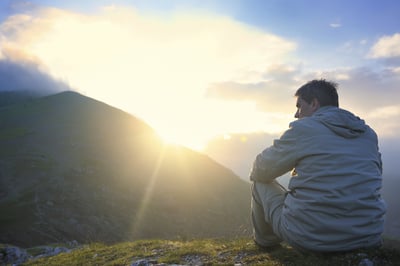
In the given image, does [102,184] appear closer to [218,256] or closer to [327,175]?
[218,256]

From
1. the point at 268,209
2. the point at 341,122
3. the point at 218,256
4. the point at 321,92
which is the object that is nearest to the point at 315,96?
the point at 321,92

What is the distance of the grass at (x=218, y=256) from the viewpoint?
6672mm

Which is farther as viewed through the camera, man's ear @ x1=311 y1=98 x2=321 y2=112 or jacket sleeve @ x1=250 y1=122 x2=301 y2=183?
man's ear @ x1=311 y1=98 x2=321 y2=112

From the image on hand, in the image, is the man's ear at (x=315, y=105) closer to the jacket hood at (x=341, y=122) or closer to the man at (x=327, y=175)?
the man at (x=327, y=175)

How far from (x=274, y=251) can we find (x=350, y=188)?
312cm

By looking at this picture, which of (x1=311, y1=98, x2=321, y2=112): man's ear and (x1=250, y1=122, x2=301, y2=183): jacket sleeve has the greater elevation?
(x1=311, y1=98, x2=321, y2=112): man's ear

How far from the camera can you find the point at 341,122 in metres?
6.09

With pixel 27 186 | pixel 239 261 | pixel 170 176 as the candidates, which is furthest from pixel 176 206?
pixel 239 261

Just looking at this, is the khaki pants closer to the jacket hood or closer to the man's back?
the man's back

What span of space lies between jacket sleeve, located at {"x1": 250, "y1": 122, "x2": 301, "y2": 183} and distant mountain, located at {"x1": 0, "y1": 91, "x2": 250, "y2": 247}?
36.6 meters

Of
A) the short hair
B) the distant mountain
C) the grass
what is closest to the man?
the short hair

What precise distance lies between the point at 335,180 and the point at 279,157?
1040 millimetres

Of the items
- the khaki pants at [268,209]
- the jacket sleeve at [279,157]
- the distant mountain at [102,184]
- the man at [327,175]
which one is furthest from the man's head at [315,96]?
the distant mountain at [102,184]

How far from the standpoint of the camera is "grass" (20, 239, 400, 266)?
6.67 m
